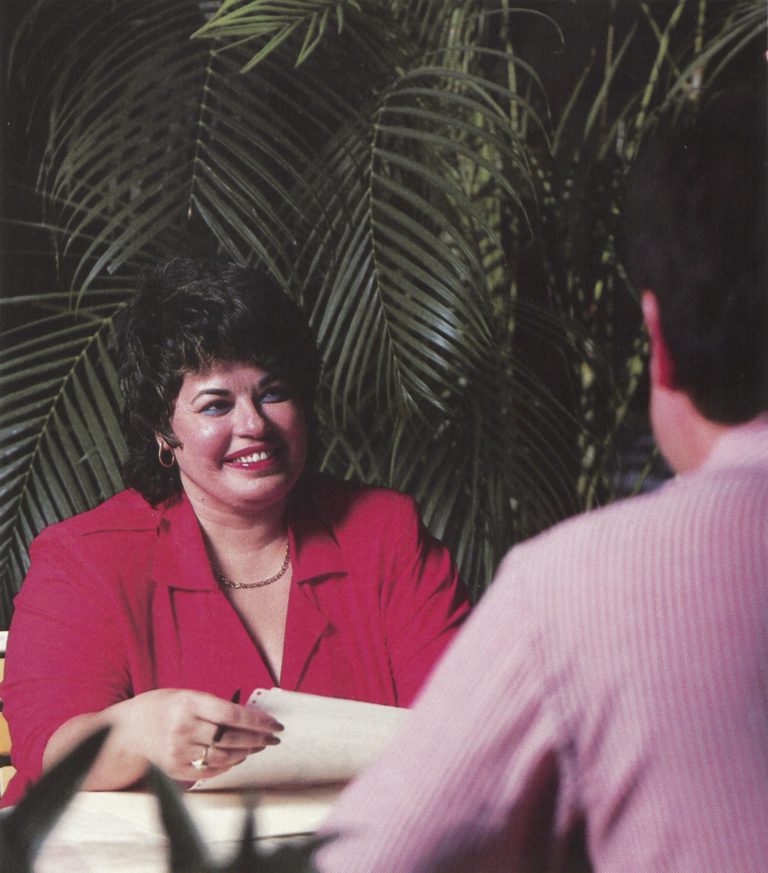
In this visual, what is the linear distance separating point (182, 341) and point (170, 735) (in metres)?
0.38

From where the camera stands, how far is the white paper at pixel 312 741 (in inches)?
37.4

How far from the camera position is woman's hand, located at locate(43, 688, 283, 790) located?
951mm

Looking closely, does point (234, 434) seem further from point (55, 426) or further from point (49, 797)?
point (49, 797)

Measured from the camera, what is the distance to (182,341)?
105 cm

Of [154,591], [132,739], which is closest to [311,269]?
[154,591]

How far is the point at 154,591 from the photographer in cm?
105

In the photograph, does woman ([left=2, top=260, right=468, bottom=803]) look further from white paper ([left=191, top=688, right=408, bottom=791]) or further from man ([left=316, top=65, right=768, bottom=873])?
man ([left=316, top=65, right=768, bottom=873])

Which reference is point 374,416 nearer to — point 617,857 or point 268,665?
point 268,665

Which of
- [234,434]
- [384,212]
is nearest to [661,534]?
[234,434]

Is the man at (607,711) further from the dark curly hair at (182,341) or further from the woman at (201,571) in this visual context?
the dark curly hair at (182,341)

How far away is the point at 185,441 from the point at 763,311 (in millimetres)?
576

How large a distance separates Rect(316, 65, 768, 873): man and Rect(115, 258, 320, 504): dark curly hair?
1.71ft

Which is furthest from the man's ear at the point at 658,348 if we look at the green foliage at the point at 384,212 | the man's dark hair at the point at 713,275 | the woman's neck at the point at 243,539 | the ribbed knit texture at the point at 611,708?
the woman's neck at the point at 243,539

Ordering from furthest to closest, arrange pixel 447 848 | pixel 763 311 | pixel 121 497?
pixel 121 497
pixel 763 311
pixel 447 848
